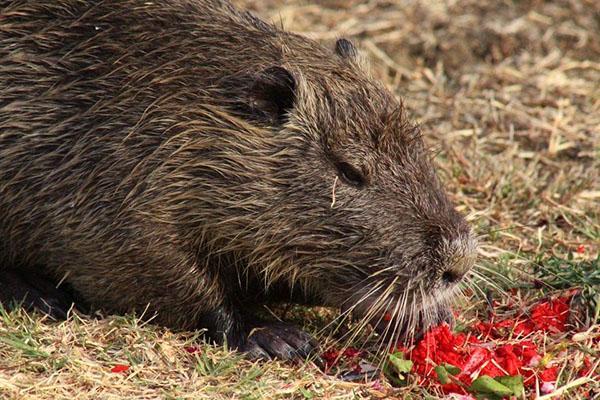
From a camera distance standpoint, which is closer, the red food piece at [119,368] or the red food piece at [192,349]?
the red food piece at [119,368]

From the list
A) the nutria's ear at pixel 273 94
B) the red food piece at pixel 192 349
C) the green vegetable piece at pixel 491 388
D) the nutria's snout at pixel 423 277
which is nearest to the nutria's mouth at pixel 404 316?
the nutria's snout at pixel 423 277

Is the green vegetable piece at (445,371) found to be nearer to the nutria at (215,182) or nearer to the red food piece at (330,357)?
the nutria at (215,182)

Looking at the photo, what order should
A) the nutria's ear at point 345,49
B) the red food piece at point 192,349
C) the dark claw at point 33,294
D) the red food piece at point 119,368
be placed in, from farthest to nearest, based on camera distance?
1. the nutria's ear at point 345,49
2. the dark claw at point 33,294
3. the red food piece at point 192,349
4. the red food piece at point 119,368

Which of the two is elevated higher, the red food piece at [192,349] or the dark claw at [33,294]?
the red food piece at [192,349]

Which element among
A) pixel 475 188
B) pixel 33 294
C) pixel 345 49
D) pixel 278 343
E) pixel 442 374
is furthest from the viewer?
pixel 475 188

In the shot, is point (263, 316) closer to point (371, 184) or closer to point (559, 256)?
point (371, 184)

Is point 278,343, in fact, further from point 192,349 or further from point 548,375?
point 548,375

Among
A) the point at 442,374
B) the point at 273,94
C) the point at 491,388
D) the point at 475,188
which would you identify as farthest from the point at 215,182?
the point at 475,188
